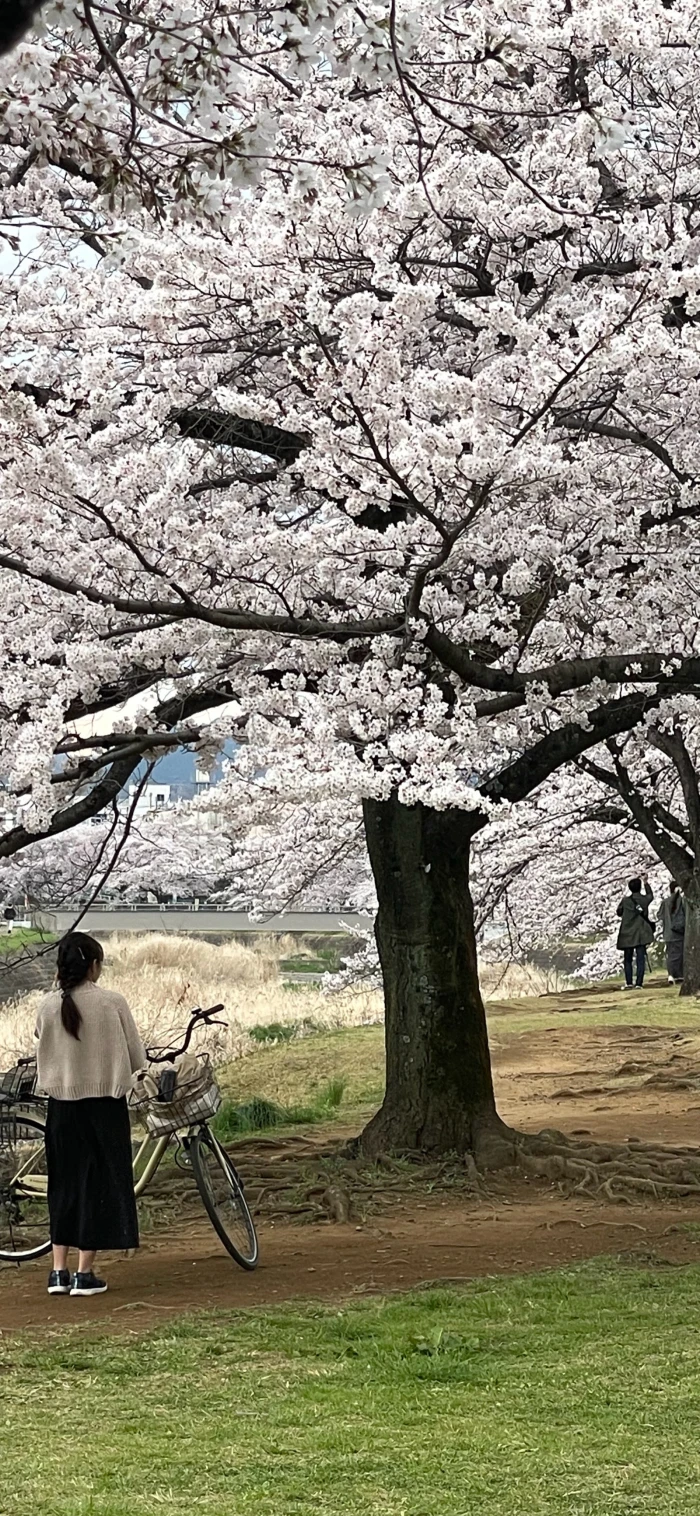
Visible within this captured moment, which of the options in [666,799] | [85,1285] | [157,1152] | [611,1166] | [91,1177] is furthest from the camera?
[666,799]

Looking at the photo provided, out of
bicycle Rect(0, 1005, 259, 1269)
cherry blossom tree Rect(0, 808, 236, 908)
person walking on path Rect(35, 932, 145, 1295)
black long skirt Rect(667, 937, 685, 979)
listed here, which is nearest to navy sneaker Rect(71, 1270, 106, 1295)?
person walking on path Rect(35, 932, 145, 1295)

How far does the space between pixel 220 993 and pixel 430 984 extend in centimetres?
1535

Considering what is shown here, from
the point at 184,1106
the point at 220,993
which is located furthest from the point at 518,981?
the point at 184,1106

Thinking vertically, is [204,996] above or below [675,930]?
below

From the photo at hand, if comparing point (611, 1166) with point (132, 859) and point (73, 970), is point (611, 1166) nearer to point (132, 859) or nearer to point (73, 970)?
point (73, 970)

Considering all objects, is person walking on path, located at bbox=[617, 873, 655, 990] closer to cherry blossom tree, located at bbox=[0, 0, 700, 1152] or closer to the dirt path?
the dirt path

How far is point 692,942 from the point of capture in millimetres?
20547

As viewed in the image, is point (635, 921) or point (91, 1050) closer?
point (91, 1050)

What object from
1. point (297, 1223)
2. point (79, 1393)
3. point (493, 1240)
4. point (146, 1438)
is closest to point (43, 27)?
point (146, 1438)

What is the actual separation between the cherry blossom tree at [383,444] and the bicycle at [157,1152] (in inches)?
53.9

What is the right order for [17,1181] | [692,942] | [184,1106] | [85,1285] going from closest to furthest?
[85,1285], [184,1106], [17,1181], [692,942]

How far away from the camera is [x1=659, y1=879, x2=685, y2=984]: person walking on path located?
23469mm

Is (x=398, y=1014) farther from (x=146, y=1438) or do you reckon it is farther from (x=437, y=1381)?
(x=146, y=1438)

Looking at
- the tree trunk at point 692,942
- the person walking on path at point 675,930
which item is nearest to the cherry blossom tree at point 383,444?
the tree trunk at point 692,942
